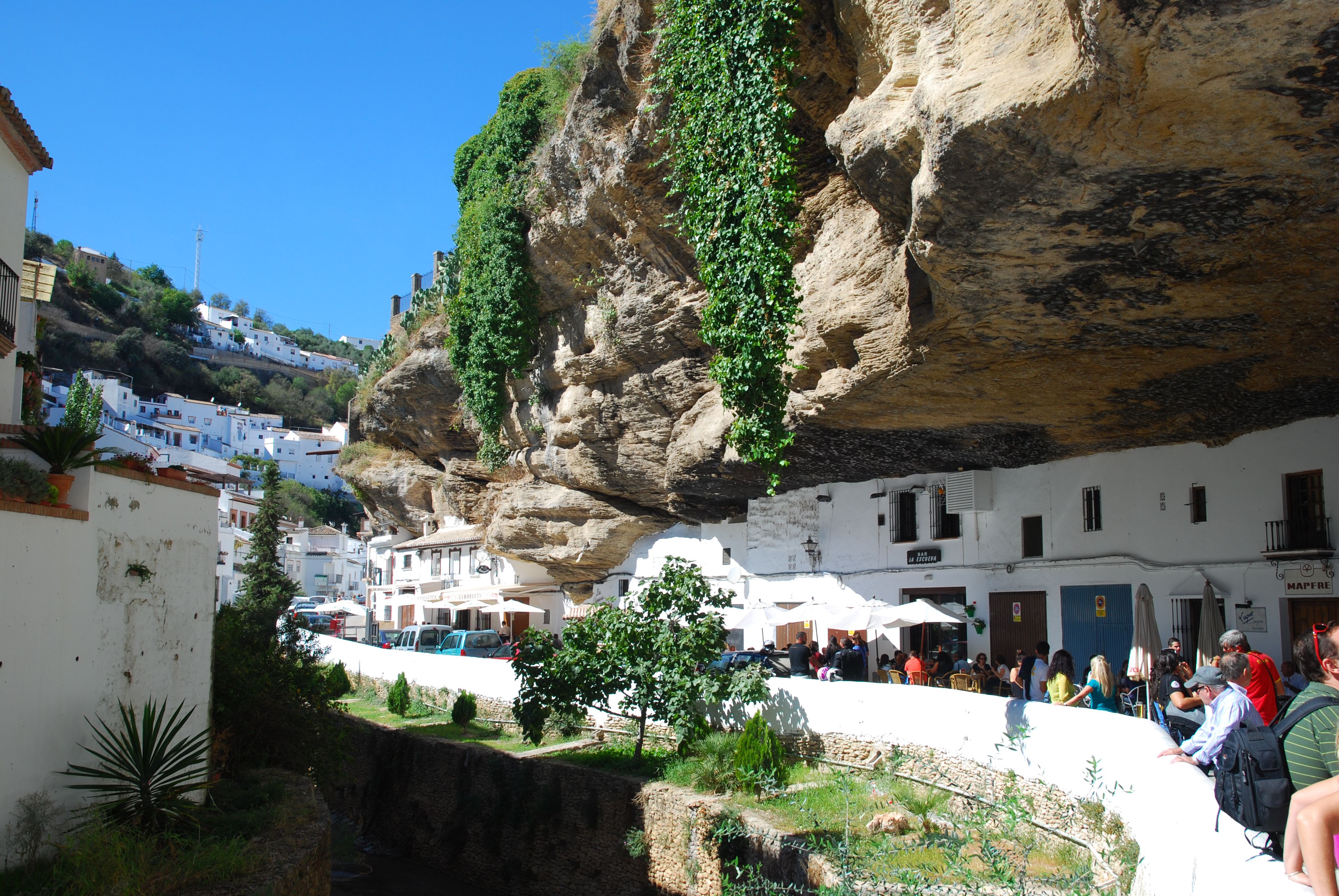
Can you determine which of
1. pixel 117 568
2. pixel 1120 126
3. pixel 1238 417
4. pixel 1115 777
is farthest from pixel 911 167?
pixel 117 568

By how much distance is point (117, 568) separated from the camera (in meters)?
8.55

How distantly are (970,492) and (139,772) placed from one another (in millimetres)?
13768

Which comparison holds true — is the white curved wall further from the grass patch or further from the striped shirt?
the grass patch

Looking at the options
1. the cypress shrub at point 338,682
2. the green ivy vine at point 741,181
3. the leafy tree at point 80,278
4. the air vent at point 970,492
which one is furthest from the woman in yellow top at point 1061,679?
the leafy tree at point 80,278

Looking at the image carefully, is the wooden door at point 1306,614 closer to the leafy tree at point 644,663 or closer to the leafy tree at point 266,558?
the leafy tree at point 644,663

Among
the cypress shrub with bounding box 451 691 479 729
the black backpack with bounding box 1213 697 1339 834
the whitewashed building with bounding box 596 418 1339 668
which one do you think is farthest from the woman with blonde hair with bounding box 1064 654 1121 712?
the cypress shrub with bounding box 451 691 479 729

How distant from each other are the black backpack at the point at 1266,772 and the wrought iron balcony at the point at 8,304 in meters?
12.6

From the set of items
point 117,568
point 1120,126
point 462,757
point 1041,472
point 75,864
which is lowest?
point 462,757

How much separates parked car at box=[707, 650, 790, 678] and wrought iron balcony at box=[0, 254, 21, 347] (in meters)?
10.2

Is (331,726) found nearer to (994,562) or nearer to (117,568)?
(117,568)

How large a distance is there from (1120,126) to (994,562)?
11.9m

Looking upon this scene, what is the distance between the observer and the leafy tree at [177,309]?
4193 inches

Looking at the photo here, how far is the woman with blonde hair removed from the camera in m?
10.7

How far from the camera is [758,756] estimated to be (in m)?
12.5
